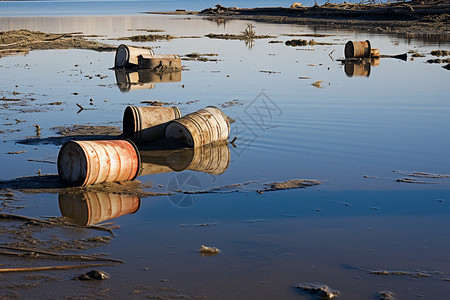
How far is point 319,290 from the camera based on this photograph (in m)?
5.59

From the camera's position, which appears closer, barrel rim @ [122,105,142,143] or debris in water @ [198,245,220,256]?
debris in water @ [198,245,220,256]

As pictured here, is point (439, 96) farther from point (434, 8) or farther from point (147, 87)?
point (434, 8)

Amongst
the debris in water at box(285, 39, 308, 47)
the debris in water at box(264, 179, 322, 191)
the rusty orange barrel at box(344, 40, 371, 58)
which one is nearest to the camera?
the debris in water at box(264, 179, 322, 191)

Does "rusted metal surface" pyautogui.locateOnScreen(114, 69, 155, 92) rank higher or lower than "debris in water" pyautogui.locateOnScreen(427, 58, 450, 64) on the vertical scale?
lower

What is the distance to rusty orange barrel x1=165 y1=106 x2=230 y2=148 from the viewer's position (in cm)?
1077

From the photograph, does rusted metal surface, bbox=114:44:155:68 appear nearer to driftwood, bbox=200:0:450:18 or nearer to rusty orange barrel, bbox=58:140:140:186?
rusty orange barrel, bbox=58:140:140:186

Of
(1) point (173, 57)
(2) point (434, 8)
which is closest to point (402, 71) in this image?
(1) point (173, 57)

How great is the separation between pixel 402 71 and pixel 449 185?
45.1ft

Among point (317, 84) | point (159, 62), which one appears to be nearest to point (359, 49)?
point (317, 84)

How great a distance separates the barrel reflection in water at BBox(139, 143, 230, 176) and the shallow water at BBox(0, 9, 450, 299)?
0.72 feet

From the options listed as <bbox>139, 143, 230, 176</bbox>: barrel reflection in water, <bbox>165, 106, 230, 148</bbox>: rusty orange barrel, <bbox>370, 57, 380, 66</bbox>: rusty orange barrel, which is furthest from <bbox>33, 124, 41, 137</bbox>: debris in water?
<bbox>370, 57, 380, 66</bbox>: rusty orange barrel

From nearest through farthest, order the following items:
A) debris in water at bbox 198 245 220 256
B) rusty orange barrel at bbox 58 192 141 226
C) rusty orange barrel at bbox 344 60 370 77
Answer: debris in water at bbox 198 245 220 256 → rusty orange barrel at bbox 58 192 141 226 → rusty orange barrel at bbox 344 60 370 77

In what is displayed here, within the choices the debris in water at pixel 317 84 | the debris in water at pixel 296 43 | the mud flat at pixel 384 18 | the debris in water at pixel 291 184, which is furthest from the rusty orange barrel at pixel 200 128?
the mud flat at pixel 384 18

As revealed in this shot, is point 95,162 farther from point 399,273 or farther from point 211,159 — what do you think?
point 399,273
